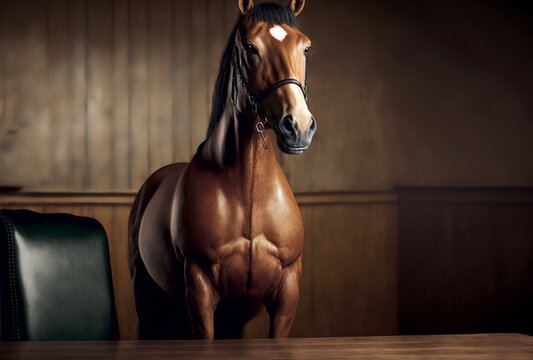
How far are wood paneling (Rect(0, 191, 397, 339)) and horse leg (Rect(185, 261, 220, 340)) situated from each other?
1.71 metres

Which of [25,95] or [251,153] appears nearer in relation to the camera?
[251,153]

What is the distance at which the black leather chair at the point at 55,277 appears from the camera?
1502mm

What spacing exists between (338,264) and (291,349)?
2.68 m

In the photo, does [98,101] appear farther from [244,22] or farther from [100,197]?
[244,22]

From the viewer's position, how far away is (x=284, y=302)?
2113mm

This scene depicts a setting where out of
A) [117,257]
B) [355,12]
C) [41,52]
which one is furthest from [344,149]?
[41,52]

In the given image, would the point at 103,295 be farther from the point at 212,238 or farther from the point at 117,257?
the point at 117,257

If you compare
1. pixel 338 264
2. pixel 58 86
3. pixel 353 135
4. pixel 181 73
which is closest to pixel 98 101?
pixel 58 86

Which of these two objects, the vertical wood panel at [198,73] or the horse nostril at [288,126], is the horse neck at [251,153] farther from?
the vertical wood panel at [198,73]

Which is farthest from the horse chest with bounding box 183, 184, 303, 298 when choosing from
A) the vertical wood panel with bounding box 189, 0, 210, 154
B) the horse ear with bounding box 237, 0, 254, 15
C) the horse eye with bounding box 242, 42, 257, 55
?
the vertical wood panel with bounding box 189, 0, 210, 154

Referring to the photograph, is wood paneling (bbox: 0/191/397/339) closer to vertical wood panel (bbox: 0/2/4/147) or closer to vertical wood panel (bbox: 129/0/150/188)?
vertical wood panel (bbox: 129/0/150/188)

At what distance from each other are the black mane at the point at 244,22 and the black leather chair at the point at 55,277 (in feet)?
2.12

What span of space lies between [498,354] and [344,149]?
2704 mm

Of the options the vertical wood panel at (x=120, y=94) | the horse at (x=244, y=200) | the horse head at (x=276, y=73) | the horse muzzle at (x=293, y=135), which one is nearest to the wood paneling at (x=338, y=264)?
the vertical wood panel at (x=120, y=94)
